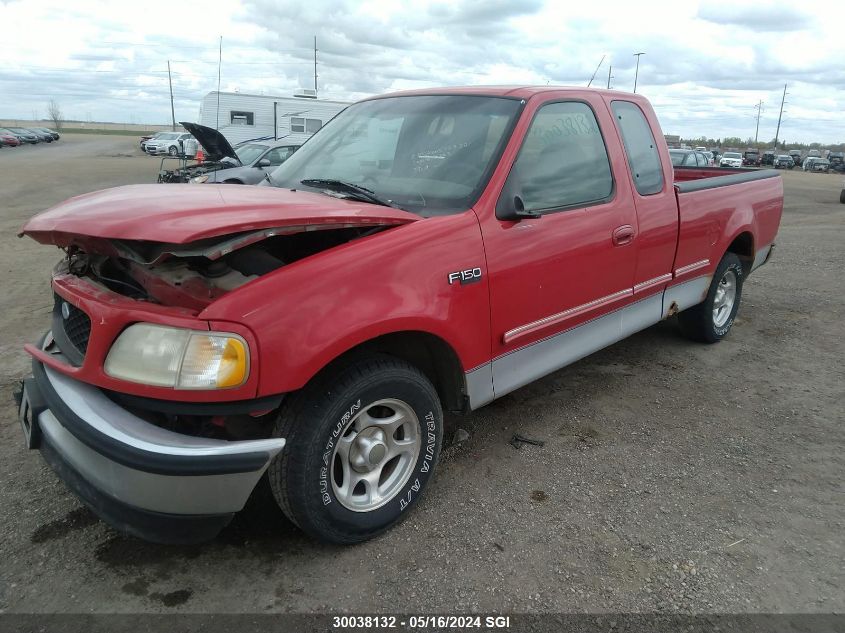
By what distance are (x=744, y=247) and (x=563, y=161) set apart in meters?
2.71

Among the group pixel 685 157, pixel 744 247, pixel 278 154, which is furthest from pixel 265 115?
pixel 744 247

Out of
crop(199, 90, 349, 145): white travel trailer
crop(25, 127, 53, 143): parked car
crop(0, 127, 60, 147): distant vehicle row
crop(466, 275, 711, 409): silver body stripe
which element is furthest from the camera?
crop(25, 127, 53, 143): parked car

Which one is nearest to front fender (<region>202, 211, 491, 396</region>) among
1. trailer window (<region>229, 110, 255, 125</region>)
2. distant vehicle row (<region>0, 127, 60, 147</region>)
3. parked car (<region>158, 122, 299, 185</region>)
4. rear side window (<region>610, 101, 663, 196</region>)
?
rear side window (<region>610, 101, 663, 196</region>)

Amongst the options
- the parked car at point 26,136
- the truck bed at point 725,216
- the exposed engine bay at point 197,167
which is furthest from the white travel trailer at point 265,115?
the parked car at point 26,136

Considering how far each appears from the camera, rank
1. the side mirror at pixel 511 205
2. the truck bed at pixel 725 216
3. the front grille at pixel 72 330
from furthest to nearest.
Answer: the truck bed at pixel 725 216
the side mirror at pixel 511 205
the front grille at pixel 72 330

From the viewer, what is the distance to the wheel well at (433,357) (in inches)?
106

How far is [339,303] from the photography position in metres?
2.30

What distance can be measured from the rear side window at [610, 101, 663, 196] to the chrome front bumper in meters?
2.87

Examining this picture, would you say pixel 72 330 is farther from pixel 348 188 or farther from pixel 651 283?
pixel 651 283

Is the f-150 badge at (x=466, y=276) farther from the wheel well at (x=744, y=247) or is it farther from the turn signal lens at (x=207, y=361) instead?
the wheel well at (x=744, y=247)

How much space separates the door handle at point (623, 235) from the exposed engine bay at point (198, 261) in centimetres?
162

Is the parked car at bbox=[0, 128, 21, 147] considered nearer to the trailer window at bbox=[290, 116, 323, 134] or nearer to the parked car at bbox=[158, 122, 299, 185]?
the trailer window at bbox=[290, 116, 323, 134]

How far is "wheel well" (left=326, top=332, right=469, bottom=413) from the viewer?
2688 millimetres

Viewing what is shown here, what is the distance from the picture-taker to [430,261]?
2615mm
